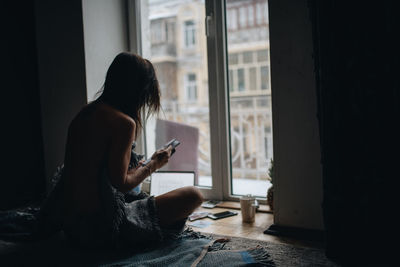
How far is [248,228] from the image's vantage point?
1.85 meters

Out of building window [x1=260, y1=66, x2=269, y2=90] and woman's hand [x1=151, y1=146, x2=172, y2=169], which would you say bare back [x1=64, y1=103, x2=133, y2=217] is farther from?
building window [x1=260, y1=66, x2=269, y2=90]

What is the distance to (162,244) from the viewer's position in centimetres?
153

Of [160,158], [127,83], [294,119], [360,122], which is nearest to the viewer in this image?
[360,122]

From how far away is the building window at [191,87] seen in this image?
7.97ft

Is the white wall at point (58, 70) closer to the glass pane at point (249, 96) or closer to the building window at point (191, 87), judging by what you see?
the building window at point (191, 87)

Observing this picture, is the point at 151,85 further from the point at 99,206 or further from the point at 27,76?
the point at 27,76

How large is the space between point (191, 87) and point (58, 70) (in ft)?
2.98

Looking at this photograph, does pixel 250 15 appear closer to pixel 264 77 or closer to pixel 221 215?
pixel 264 77

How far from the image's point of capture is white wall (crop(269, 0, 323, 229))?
1.72 metres

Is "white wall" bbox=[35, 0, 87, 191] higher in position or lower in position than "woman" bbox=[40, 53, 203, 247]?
higher

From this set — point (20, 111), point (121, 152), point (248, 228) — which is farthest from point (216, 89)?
point (20, 111)

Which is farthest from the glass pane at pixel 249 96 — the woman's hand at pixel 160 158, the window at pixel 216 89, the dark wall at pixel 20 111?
the dark wall at pixel 20 111

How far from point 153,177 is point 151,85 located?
0.95 m

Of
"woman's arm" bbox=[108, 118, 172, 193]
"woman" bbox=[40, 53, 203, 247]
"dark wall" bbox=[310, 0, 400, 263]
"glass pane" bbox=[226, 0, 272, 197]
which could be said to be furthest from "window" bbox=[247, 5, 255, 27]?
"woman's arm" bbox=[108, 118, 172, 193]
